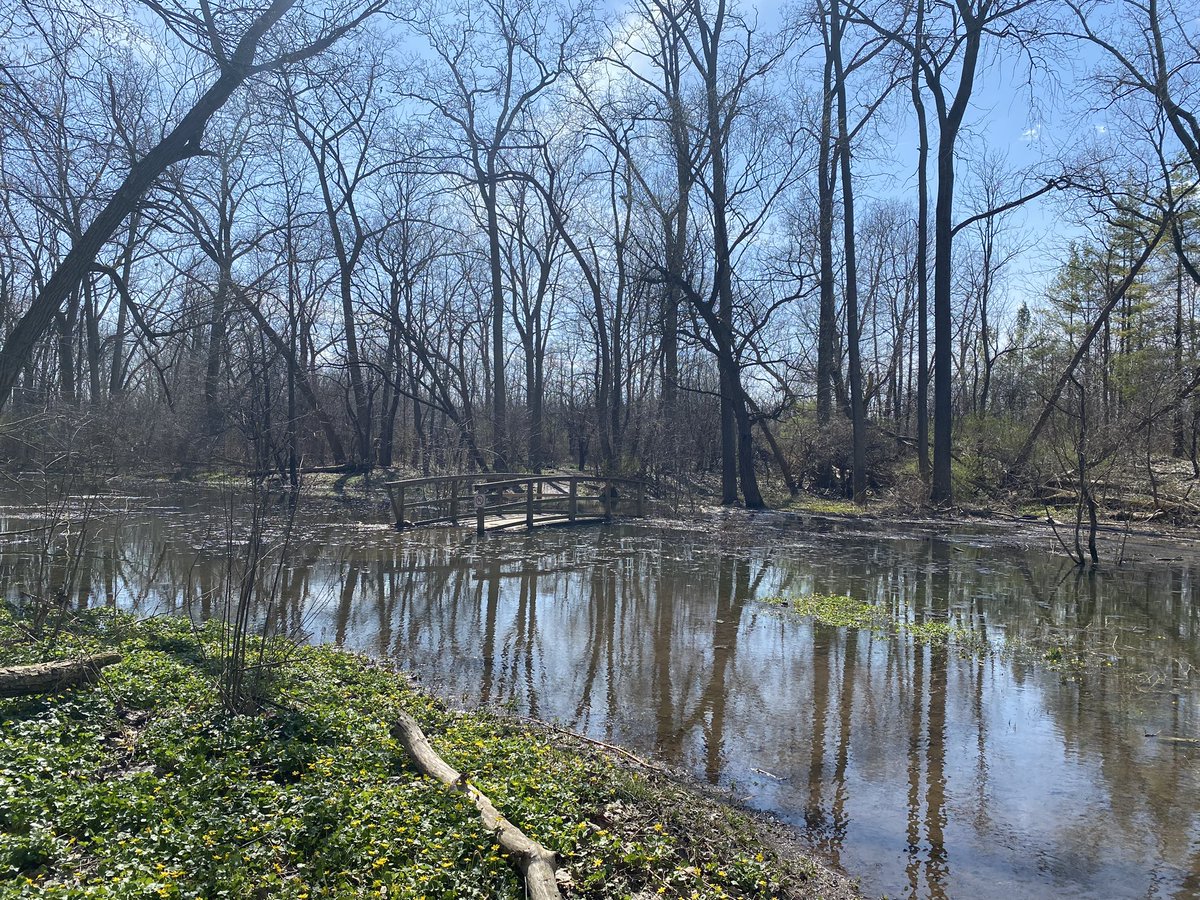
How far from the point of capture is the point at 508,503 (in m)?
20.9

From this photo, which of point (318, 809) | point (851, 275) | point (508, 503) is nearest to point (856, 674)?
point (318, 809)

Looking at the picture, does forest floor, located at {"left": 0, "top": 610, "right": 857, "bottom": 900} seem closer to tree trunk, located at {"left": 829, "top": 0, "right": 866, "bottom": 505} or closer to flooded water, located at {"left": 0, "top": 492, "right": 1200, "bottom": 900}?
flooded water, located at {"left": 0, "top": 492, "right": 1200, "bottom": 900}

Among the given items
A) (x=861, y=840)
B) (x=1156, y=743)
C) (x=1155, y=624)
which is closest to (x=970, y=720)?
(x=1156, y=743)

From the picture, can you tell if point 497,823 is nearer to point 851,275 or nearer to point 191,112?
point 191,112

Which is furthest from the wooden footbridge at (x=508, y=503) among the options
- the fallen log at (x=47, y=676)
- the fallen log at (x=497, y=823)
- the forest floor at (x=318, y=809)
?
the fallen log at (x=497, y=823)

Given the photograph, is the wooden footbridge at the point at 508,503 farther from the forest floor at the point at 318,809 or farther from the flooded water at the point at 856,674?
the forest floor at the point at 318,809

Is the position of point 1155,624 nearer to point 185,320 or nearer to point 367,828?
point 367,828

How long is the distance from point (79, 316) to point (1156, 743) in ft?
121

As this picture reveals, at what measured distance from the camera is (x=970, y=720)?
6641 mm

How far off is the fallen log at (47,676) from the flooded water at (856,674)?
217 cm

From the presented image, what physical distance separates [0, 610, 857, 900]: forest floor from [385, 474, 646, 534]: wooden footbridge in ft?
38.7

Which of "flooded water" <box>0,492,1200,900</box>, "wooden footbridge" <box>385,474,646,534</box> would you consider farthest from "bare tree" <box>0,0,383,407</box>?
"wooden footbridge" <box>385,474,646,534</box>

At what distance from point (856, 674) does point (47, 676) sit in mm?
6476

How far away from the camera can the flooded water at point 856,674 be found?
15.8ft
